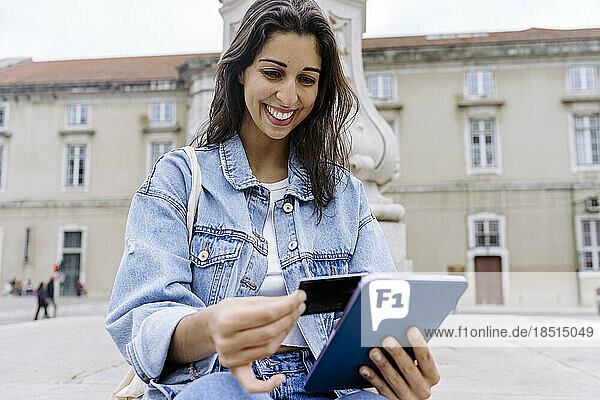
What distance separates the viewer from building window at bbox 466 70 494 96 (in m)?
17.7

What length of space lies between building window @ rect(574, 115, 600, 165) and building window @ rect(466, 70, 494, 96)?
3.04 meters

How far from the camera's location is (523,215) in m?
17.3

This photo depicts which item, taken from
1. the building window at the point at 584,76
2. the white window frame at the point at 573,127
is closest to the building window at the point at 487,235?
the white window frame at the point at 573,127

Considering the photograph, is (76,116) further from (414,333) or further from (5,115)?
(414,333)

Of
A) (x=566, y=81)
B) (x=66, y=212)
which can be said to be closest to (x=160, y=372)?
(x=566, y=81)

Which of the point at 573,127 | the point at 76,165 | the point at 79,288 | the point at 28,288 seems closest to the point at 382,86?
the point at 573,127

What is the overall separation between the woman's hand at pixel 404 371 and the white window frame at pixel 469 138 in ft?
57.8

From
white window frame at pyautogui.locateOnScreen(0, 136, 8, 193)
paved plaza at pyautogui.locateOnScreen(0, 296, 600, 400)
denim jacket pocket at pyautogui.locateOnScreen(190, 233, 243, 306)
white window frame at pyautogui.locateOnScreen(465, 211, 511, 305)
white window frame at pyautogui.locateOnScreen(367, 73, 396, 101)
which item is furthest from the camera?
white window frame at pyautogui.locateOnScreen(0, 136, 8, 193)

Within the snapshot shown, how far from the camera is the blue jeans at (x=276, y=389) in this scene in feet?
2.60

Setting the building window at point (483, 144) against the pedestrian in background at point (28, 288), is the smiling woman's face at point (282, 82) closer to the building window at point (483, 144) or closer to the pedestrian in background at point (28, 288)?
the building window at point (483, 144)

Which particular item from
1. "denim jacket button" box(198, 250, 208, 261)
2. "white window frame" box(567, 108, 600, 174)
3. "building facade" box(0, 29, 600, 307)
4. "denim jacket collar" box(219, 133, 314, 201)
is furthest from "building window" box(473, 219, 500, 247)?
"denim jacket button" box(198, 250, 208, 261)

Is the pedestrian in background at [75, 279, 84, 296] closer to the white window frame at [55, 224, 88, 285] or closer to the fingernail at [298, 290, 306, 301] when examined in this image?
the white window frame at [55, 224, 88, 285]

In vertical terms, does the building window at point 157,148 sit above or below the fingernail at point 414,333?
above

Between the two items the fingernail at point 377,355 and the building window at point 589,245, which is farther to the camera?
the building window at point 589,245
